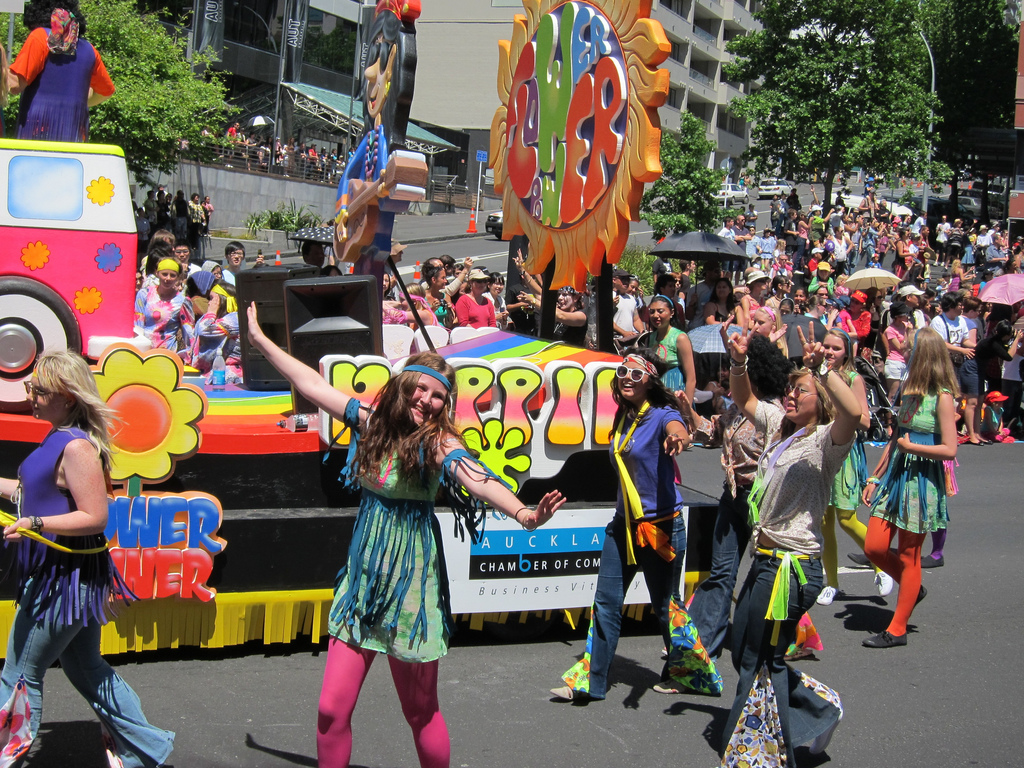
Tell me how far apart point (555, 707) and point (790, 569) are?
54.1 inches

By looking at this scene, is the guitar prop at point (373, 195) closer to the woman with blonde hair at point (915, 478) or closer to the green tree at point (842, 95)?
the woman with blonde hair at point (915, 478)

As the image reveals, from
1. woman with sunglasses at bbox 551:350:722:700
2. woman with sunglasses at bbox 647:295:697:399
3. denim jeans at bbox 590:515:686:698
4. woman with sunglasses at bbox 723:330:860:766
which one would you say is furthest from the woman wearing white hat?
woman with sunglasses at bbox 723:330:860:766

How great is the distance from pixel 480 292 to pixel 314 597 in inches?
251

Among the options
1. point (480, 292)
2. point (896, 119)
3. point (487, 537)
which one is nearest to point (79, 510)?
point (487, 537)

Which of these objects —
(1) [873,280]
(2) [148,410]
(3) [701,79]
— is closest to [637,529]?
(2) [148,410]

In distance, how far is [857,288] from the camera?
47.9ft

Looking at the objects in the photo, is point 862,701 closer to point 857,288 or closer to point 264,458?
point 264,458

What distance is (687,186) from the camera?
66.2 feet

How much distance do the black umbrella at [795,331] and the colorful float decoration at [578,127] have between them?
329cm

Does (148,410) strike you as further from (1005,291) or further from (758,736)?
(1005,291)

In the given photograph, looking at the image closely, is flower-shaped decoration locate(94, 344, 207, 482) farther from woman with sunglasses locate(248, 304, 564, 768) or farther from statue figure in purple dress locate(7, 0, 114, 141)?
statue figure in purple dress locate(7, 0, 114, 141)

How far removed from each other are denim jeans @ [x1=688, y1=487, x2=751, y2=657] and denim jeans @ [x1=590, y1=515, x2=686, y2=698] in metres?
0.40

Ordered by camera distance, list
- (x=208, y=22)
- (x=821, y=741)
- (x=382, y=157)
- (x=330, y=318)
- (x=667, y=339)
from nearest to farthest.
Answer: (x=821, y=741)
(x=330, y=318)
(x=382, y=157)
(x=667, y=339)
(x=208, y=22)

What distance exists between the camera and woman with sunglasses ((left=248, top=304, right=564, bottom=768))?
3434mm
